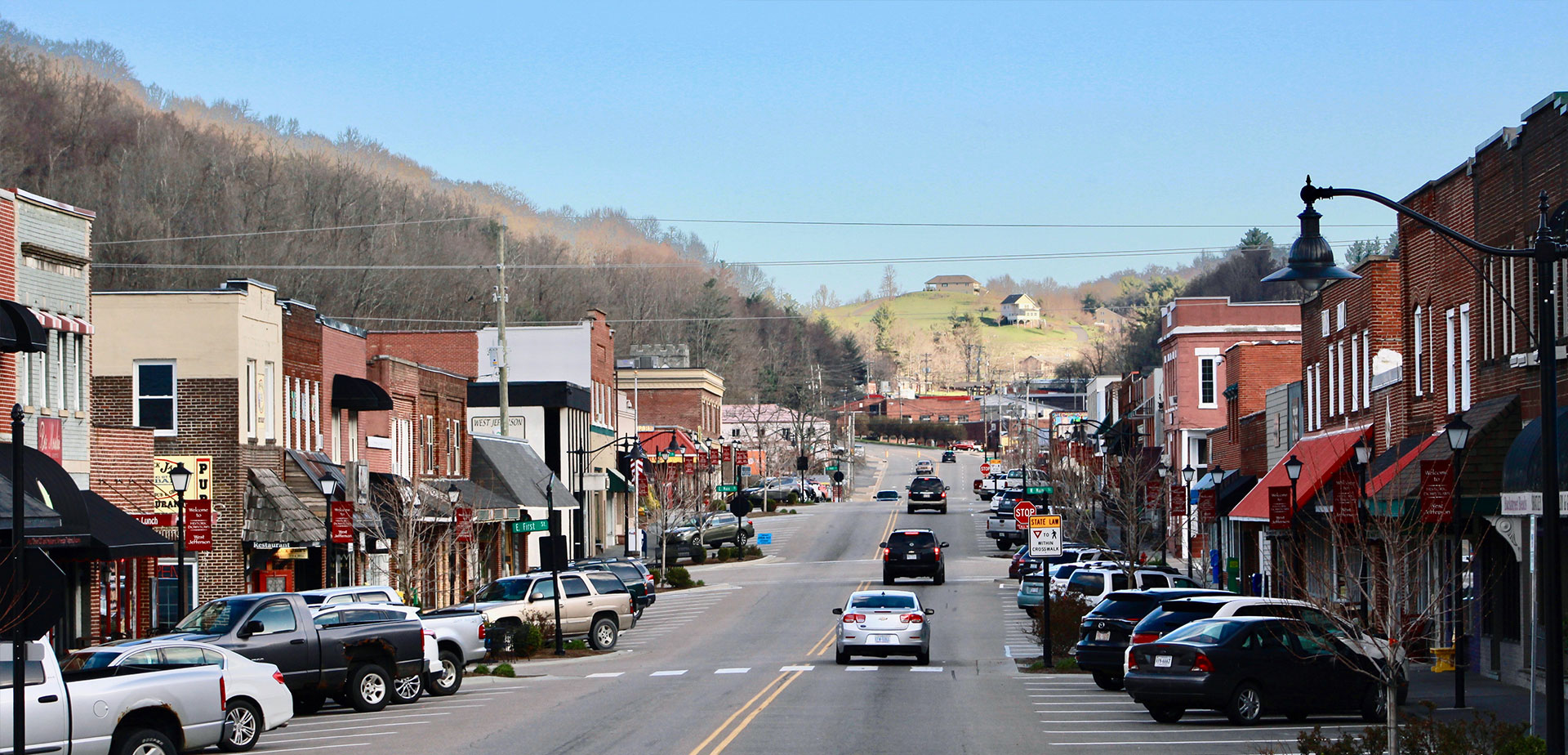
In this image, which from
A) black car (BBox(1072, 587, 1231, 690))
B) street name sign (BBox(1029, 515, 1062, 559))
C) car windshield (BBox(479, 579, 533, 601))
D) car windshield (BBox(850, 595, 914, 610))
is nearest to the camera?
black car (BBox(1072, 587, 1231, 690))

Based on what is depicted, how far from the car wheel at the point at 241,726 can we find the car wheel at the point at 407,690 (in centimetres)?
534

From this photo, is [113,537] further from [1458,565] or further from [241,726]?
[1458,565]

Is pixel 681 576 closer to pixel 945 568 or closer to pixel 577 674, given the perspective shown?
pixel 945 568

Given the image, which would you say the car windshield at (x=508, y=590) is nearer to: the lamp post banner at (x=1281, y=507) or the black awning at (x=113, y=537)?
the black awning at (x=113, y=537)

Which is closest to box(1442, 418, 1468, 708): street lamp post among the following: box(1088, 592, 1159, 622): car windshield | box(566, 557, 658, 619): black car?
box(1088, 592, 1159, 622): car windshield

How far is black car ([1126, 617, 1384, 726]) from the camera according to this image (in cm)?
2003

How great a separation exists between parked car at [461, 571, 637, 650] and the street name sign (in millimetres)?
10281

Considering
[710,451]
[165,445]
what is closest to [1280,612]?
[165,445]

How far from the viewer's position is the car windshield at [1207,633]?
20.2 meters

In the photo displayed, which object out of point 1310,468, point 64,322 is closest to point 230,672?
point 64,322

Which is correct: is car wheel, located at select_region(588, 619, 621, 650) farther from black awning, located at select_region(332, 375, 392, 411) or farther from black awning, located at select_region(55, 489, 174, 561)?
black awning, located at select_region(55, 489, 174, 561)

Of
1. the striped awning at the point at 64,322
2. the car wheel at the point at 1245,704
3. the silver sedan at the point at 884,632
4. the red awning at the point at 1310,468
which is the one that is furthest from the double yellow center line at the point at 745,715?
the striped awning at the point at 64,322

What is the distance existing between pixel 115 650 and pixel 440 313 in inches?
3383

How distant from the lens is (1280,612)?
2175 centimetres
